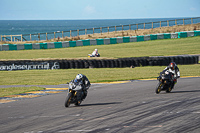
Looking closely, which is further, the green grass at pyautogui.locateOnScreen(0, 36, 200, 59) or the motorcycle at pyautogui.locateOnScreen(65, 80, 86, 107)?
the green grass at pyautogui.locateOnScreen(0, 36, 200, 59)

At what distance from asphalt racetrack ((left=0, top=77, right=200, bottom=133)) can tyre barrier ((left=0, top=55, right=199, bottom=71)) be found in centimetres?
1094

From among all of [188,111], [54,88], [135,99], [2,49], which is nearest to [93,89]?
[54,88]

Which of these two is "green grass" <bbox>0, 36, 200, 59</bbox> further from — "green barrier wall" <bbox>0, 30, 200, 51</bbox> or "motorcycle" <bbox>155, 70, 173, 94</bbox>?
"motorcycle" <bbox>155, 70, 173, 94</bbox>

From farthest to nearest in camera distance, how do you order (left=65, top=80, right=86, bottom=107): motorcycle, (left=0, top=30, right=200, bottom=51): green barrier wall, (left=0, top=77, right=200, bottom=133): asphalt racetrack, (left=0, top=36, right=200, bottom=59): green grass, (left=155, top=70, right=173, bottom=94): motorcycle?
(left=0, top=30, right=200, bottom=51): green barrier wall
(left=0, top=36, right=200, bottom=59): green grass
(left=155, top=70, right=173, bottom=94): motorcycle
(left=65, top=80, right=86, bottom=107): motorcycle
(left=0, top=77, right=200, bottom=133): asphalt racetrack

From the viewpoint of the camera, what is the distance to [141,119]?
8930mm

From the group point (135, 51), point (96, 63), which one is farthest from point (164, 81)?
point (135, 51)

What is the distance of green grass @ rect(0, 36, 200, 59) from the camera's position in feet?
107

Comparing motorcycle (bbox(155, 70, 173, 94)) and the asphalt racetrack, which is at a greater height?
motorcycle (bbox(155, 70, 173, 94))

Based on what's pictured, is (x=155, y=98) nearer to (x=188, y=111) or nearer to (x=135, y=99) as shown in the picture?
(x=135, y=99)

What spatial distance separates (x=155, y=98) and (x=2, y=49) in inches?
1270

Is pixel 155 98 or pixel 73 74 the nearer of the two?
pixel 155 98

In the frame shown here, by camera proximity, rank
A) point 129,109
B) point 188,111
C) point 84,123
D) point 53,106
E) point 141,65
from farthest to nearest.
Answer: point 141,65 → point 53,106 → point 129,109 → point 188,111 → point 84,123

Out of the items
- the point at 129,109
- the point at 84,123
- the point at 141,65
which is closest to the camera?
the point at 84,123

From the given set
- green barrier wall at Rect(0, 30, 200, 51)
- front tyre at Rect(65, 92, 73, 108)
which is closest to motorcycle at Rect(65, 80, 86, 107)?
front tyre at Rect(65, 92, 73, 108)
